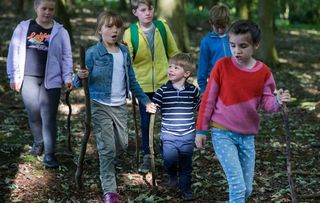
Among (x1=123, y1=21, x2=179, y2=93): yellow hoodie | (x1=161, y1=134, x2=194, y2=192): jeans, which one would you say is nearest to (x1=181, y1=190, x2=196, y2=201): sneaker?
(x1=161, y1=134, x2=194, y2=192): jeans

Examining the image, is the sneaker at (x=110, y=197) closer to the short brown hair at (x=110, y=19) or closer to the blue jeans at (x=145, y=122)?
the blue jeans at (x=145, y=122)

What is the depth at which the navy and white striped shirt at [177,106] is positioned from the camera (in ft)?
18.7

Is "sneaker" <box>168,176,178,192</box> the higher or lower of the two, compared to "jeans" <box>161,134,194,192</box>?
lower

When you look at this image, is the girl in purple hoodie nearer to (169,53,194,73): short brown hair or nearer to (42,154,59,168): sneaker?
(42,154,59,168): sneaker

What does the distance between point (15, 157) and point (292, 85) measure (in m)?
9.74

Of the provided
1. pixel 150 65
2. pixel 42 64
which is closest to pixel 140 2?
pixel 150 65

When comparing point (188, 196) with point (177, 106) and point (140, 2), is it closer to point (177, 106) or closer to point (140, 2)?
point (177, 106)

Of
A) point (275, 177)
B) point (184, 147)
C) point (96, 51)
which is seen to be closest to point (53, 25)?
point (96, 51)

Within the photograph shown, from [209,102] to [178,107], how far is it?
1.10m

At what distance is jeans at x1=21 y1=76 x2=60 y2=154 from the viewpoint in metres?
6.37

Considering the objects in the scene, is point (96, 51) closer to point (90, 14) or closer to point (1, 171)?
point (1, 171)

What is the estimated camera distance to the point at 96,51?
5.44 m

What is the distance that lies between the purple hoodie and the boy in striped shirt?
1.41 meters

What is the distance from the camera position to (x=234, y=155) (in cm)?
461
